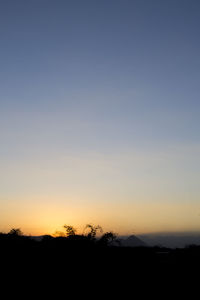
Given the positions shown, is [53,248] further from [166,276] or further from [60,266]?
[166,276]

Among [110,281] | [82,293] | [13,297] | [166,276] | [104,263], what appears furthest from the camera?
[104,263]

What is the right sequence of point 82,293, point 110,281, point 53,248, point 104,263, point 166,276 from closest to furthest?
point 82,293, point 110,281, point 166,276, point 104,263, point 53,248

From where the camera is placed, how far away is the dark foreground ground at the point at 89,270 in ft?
38.1

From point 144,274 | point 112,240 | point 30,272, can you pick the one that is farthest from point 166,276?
point 112,240

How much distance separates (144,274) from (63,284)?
4.07 metres

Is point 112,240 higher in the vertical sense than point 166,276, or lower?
higher

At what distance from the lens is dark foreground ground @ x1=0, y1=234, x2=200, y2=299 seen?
11.6 metres

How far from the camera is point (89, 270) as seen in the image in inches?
525

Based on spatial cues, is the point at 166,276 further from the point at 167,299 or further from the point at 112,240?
the point at 112,240

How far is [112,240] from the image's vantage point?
23266mm

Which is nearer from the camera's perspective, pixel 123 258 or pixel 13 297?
pixel 13 297

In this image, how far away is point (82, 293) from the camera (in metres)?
11.0

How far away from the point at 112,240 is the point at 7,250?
33.0 feet

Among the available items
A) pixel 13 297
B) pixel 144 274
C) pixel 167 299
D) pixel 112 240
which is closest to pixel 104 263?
pixel 144 274
